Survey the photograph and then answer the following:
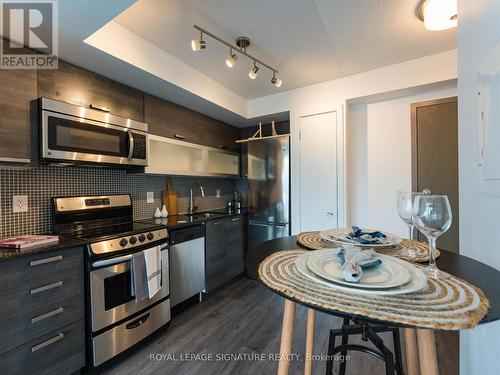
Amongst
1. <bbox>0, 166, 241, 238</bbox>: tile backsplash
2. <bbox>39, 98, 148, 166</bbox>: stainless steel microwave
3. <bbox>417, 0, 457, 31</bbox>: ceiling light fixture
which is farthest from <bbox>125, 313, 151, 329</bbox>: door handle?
<bbox>417, 0, 457, 31</bbox>: ceiling light fixture

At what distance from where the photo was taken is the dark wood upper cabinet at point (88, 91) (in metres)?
1.60

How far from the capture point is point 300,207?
283 centimetres

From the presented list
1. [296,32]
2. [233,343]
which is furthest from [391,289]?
[296,32]

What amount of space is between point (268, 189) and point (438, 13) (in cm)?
217

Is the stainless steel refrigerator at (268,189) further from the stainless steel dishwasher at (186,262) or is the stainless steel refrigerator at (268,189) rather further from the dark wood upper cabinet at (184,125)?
the stainless steel dishwasher at (186,262)

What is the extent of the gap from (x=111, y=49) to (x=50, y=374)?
2.08 metres

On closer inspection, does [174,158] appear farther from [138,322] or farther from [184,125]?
[138,322]

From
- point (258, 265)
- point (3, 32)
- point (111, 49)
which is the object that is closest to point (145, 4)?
point (111, 49)

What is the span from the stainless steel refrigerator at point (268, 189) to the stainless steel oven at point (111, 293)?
168cm

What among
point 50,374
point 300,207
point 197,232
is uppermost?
point 300,207

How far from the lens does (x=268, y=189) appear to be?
303 cm

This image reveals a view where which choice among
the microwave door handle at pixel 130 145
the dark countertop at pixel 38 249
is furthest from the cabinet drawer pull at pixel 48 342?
the microwave door handle at pixel 130 145

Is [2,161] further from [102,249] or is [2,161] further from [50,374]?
[50,374]

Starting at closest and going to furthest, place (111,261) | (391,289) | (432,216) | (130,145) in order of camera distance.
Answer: (391,289), (432,216), (111,261), (130,145)
